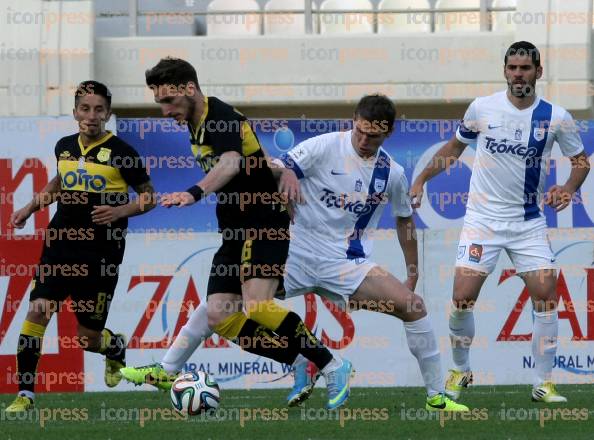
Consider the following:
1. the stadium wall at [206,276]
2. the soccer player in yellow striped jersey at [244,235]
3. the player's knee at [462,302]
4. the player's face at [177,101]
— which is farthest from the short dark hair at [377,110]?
the stadium wall at [206,276]

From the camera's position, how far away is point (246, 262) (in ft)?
25.3

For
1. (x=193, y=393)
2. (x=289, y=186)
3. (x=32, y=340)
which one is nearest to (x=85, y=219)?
(x=32, y=340)

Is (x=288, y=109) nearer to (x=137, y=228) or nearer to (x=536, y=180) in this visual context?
(x=137, y=228)

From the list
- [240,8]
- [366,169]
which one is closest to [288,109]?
[240,8]

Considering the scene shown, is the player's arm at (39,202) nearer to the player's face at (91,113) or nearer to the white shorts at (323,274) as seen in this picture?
the player's face at (91,113)

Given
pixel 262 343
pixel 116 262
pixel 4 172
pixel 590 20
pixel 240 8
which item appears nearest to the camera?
pixel 262 343

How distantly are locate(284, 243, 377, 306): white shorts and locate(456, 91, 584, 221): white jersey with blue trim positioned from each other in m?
1.16

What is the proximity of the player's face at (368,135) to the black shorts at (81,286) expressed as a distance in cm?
219

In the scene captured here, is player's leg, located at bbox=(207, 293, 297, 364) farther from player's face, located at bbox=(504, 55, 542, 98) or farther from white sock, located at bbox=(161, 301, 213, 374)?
player's face, located at bbox=(504, 55, 542, 98)

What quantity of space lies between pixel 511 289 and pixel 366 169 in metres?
3.99

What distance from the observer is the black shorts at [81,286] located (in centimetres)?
901

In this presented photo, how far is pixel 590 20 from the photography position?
1344 cm

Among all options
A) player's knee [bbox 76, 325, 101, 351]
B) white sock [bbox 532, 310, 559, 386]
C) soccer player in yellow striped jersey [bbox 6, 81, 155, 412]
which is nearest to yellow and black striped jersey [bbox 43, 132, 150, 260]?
soccer player in yellow striped jersey [bbox 6, 81, 155, 412]

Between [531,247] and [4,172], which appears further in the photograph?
[4,172]
